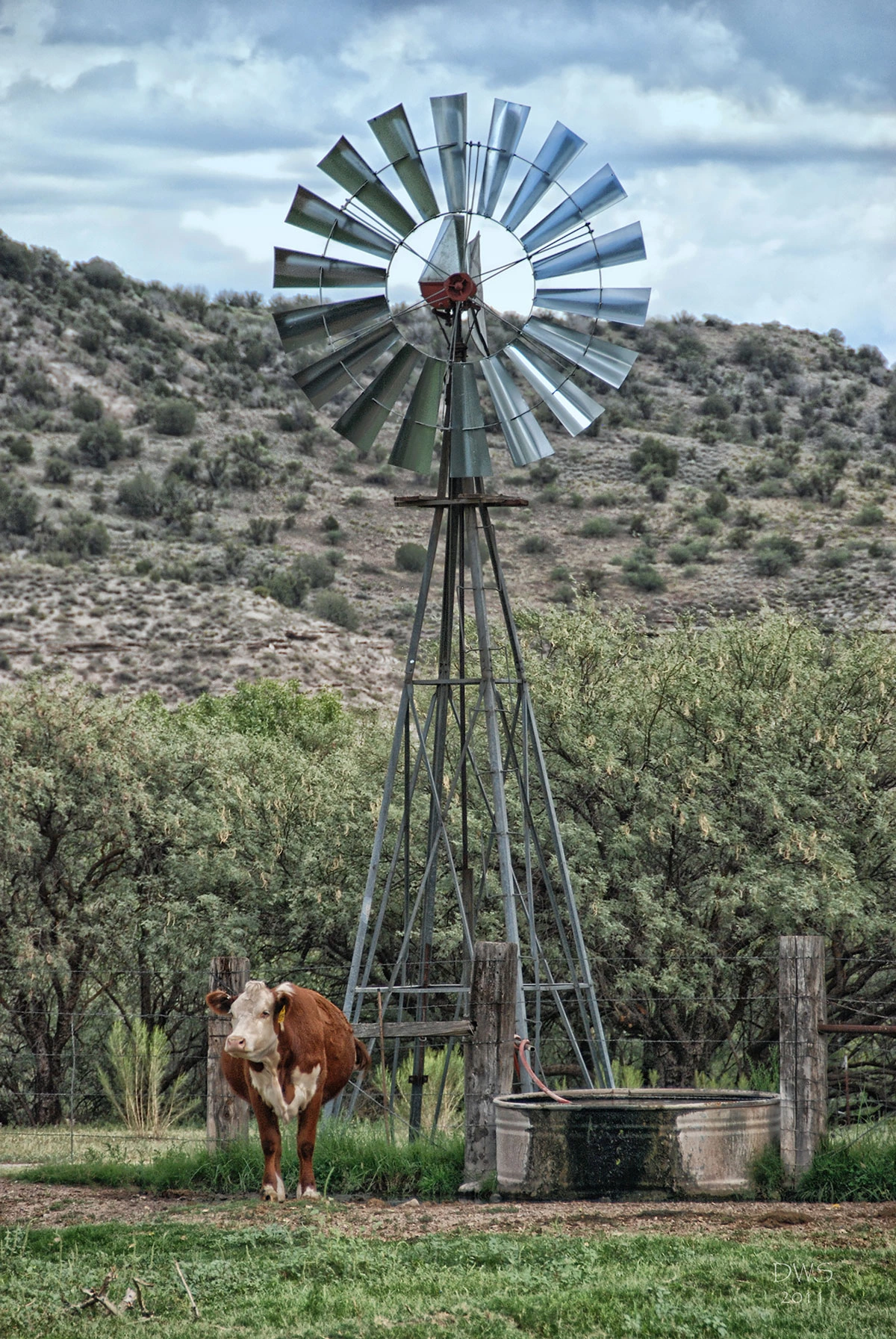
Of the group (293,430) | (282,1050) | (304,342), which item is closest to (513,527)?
(293,430)

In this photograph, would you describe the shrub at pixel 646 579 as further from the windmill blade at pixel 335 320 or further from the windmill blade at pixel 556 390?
the windmill blade at pixel 335 320

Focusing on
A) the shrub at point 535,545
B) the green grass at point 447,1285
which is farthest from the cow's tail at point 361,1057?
the shrub at point 535,545

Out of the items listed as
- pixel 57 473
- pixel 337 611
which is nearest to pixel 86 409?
pixel 57 473

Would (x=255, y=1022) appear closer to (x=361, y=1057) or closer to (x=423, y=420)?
(x=361, y=1057)

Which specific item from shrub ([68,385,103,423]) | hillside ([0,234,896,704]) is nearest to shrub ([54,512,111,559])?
hillside ([0,234,896,704])

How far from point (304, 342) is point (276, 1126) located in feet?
19.5

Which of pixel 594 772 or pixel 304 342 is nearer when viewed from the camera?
pixel 304 342

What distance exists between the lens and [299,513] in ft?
154

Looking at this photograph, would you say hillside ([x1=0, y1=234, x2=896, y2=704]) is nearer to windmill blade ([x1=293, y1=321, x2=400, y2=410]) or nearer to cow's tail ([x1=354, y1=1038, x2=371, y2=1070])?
windmill blade ([x1=293, y1=321, x2=400, y2=410])

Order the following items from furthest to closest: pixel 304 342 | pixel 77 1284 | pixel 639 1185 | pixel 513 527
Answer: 1. pixel 513 527
2. pixel 304 342
3. pixel 639 1185
4. pixel 77 1284

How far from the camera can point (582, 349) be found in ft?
36.4

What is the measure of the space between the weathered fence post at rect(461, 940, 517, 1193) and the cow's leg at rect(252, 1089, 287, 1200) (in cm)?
103

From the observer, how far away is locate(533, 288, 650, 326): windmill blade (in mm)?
10938

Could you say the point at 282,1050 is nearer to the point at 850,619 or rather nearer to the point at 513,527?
the point at 850,619
